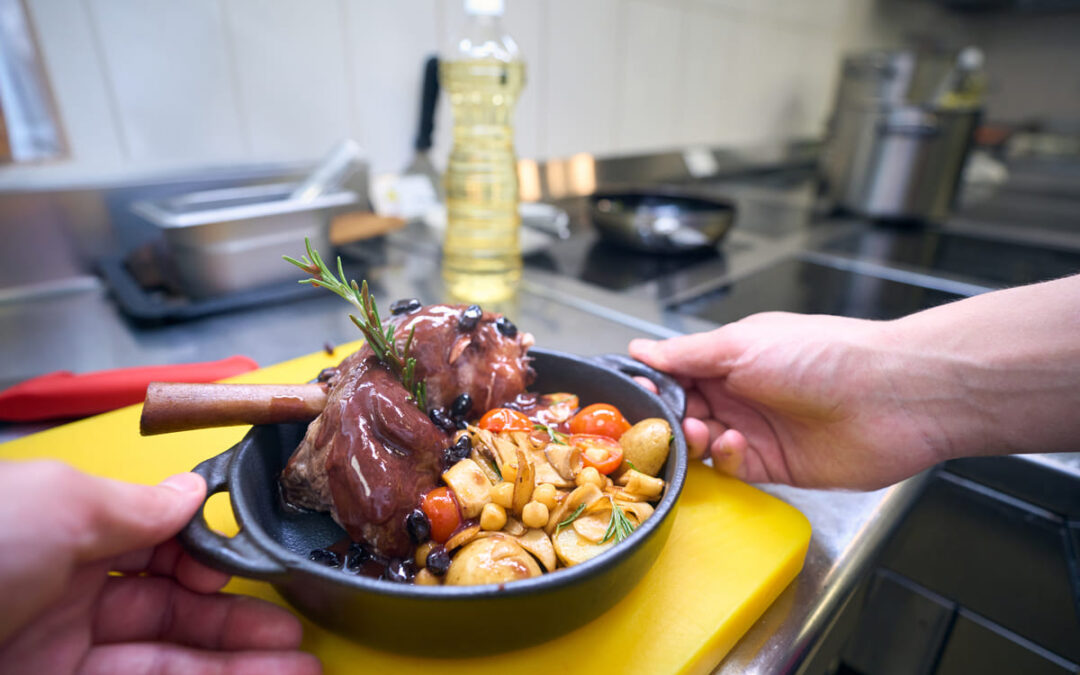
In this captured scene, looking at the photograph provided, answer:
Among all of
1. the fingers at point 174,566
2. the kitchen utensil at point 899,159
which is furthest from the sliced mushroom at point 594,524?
the kitchen utensil at point 899,159

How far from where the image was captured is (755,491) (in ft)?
2.40

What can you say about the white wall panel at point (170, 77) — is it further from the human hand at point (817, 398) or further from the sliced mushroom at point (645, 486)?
the sliced mushroom at point (645, 486)

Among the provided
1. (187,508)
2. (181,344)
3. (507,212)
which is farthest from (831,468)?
(181,344)

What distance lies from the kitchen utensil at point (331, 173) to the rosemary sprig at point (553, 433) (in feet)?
3.03

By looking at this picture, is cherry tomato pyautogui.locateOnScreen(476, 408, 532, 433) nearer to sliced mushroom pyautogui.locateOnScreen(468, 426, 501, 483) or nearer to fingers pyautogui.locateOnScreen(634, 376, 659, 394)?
sliced mushroom pyautogui.locateOnScreen(468, 426, 501, 483)

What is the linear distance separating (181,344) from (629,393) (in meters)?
0.83

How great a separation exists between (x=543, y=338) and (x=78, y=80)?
1078 millimetres

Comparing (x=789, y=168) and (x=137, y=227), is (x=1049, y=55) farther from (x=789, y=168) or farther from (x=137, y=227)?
(x=137, y=227)

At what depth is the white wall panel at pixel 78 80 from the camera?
1.14 meters

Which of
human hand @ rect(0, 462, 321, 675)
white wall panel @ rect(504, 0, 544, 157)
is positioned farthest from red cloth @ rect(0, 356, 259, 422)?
white wall panel @ rect(504, 0, 544, 157)

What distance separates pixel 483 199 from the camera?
4.63 ft

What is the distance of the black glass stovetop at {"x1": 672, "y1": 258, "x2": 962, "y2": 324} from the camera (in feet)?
4.29

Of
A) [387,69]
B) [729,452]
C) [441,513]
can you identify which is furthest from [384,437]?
[387,69]

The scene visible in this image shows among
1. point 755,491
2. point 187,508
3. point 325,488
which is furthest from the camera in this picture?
point 755,491
